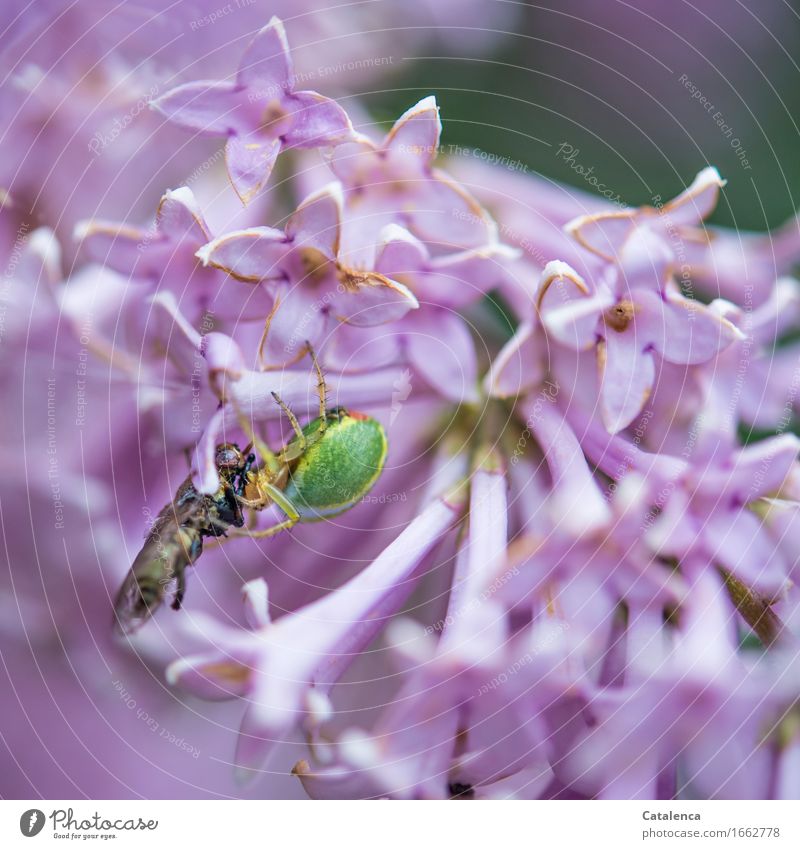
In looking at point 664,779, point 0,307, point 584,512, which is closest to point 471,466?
point 584,512

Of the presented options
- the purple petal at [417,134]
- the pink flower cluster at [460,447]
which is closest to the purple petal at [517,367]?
the pink flower cluster at [460,447]

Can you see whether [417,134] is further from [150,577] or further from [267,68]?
[150,577]

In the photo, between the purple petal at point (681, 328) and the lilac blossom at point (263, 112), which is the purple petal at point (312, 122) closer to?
the lilac blossom at point (263, 112)

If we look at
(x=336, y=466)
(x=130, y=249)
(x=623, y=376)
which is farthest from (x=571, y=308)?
(x=130, y=249)

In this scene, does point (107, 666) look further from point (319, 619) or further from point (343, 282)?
point (343, 282)

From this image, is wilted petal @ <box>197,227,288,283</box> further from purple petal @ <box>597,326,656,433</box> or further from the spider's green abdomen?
purple petal @ <box>597,326,656,433</box>
